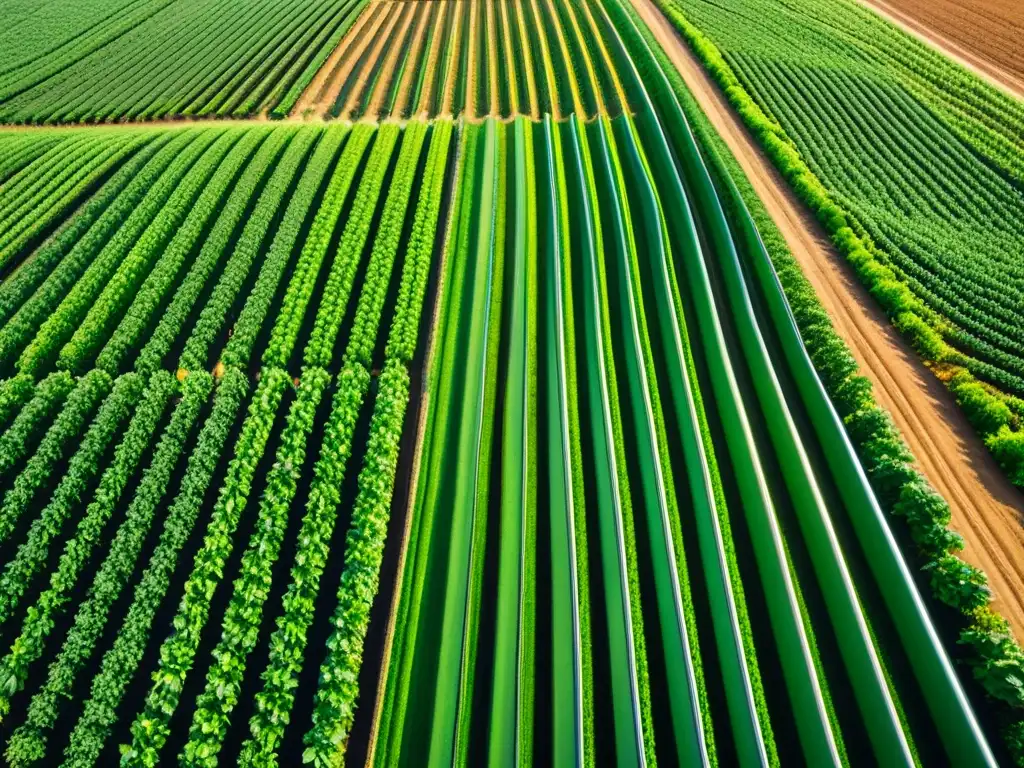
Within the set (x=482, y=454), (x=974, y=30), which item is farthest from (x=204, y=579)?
(x=974, y=30)

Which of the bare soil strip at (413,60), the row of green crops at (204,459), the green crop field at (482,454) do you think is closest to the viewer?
the green crop field at (482,454)

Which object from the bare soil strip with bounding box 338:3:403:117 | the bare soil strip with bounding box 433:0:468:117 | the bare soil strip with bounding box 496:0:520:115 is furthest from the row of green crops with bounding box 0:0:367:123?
the bare soil strip with bounding box 496:0:520:115

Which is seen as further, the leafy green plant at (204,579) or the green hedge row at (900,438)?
the green hedge row at (900,438)

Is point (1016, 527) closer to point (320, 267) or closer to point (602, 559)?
point (602, 559)

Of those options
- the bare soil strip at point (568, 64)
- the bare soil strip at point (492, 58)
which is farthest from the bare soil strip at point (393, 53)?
the bare soil strip at point (568, 64)

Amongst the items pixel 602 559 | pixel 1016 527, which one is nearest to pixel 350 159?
pixel 602 559

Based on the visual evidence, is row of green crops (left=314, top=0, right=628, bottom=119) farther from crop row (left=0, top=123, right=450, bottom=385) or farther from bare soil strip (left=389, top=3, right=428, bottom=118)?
crop row (left=0, top=123, right=450, bottom=385)

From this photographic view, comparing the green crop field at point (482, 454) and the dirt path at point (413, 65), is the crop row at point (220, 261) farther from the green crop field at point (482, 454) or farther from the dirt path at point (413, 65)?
the dirt path at point (413, 65)
